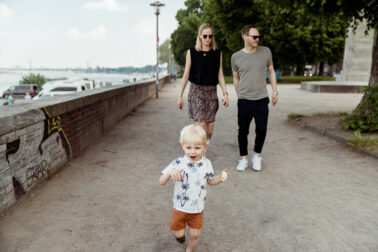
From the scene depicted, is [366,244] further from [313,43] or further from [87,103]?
[313,43]

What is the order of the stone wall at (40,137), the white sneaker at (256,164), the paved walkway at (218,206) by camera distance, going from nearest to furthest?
the paved walkway at (218,206)
the stone wall at (40,137)
the white sneaker at (256,164)

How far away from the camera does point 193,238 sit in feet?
8.58

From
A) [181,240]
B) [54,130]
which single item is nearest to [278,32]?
[54,130]

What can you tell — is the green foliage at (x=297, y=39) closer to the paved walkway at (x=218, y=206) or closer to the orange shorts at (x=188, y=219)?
the paved walkway at (x=218, y=206)

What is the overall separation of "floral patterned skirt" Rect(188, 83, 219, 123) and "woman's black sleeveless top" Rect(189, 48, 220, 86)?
9 cm

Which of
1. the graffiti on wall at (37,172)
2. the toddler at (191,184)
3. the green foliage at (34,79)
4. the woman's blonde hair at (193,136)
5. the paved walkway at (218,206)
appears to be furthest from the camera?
the green foliage at (34,79)

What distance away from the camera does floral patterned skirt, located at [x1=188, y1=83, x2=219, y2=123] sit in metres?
4.76

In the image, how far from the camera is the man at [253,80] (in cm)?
460

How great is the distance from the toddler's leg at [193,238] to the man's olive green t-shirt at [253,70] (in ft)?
8.38

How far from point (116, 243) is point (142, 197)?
107 cm

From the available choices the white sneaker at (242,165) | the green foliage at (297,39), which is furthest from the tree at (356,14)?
the green foliage at (297,39)

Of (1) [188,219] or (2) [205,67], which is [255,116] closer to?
(2) [205,67]

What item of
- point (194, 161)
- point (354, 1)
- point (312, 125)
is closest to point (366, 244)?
point (194, 161)

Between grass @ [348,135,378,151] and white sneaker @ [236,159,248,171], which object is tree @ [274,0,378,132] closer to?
grass @ [348,135,378,151]
